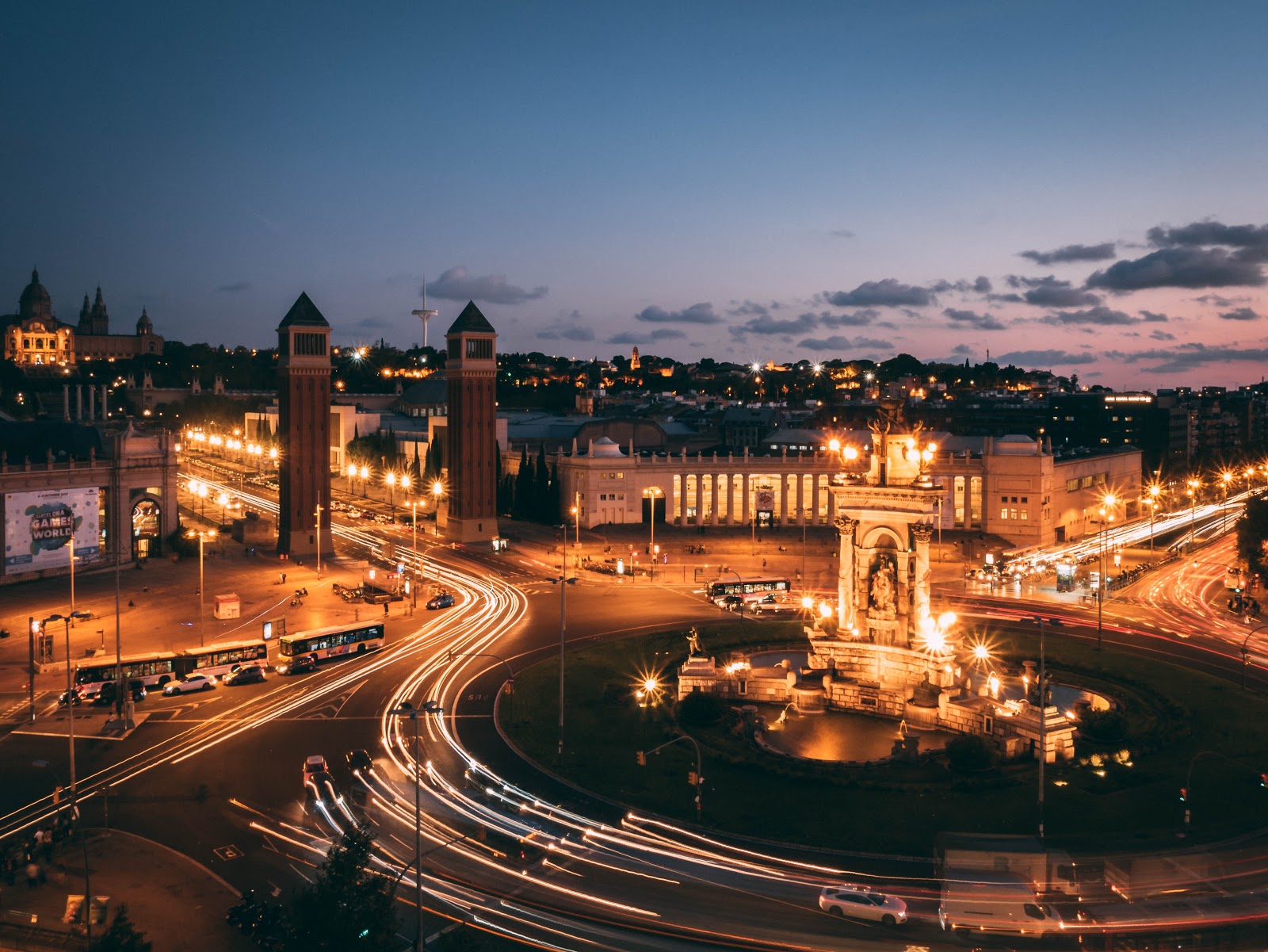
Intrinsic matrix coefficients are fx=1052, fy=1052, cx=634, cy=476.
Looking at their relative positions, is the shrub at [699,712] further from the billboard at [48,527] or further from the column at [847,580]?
the billboard at [48,527]

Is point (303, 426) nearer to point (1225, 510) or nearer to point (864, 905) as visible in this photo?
point (864, 905)

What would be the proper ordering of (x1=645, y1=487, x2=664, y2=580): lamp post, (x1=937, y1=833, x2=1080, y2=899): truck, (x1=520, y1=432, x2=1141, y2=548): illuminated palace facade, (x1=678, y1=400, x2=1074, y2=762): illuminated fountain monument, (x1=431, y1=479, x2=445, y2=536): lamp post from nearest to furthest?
(x1=937, y1=833, x2=1080, y2=899): truck < (x1=678, y1=400, x2=1074, y2=762): illuminated fountain monument < (x1=645, y1=487, x2=664, y2=580): lamp post < (x1=520, y1=432, x2=1141, y2=548): illuminated palace facade < (x1=431, y1=479, x2=445, y2=536): lamp post

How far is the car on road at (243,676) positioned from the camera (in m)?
62.4

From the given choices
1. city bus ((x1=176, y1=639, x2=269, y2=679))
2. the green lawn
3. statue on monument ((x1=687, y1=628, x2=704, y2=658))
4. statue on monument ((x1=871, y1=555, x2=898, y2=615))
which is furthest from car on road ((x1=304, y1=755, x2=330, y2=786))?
statue on monument ((x1=871, y1=555, x2=898, y2=615))

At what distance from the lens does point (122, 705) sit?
183ft

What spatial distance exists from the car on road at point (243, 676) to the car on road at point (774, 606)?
37.8 m

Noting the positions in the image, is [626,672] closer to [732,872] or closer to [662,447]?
[732,872]

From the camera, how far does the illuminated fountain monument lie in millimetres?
56938

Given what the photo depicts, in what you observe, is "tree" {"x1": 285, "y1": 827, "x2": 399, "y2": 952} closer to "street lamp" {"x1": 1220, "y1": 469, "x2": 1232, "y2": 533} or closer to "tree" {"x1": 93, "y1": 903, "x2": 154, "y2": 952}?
"tree" {"x1": 93, "y1": 903, "x2": 154, "y2": 952}

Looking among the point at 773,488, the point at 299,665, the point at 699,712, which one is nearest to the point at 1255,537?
the point at 773,488

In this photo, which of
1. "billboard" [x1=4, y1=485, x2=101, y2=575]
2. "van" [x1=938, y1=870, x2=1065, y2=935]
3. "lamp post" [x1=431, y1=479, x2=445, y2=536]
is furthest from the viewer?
"lamp post" [x1=431, y1=479, x2=445, y2=536]

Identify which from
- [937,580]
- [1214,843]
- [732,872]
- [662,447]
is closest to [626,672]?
[732,872]

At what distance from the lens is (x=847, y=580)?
60531 mm

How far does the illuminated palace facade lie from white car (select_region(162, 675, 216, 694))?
7132 cm
